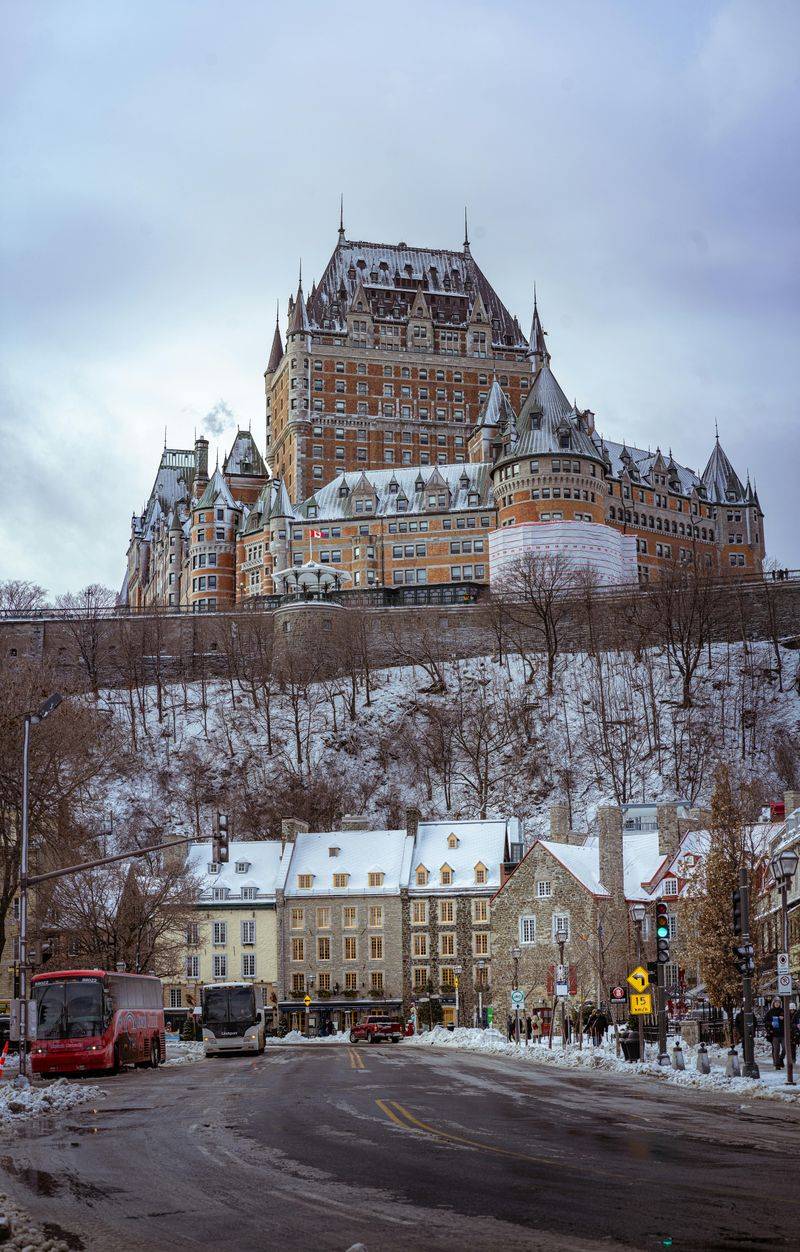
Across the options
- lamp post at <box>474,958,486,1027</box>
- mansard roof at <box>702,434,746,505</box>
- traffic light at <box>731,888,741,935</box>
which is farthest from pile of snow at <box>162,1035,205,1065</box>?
mansard roof at <box>702,434,746,505</box>

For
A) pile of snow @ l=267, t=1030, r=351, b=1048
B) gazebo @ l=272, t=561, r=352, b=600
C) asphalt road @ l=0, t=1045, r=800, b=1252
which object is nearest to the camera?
asphalt road @ l=0, t=1045, r=800, b=1252

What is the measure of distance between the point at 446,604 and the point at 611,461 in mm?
38534

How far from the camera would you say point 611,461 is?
17188cm

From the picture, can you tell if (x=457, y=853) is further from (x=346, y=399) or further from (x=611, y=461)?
(x=346, y=399)

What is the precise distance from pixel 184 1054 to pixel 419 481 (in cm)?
10812

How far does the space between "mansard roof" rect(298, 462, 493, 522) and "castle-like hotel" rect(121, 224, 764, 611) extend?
215mm

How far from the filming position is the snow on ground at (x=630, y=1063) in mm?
31062

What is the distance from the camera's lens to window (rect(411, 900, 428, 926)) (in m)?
90.2

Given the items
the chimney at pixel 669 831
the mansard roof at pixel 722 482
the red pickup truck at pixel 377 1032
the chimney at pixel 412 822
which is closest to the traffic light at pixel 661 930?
the red pickup truck at pixel 377 1032

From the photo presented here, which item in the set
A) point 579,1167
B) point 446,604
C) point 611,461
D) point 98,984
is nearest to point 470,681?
point 446,604

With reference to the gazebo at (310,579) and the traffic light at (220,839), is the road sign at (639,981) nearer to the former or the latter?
the traffic light at (220,839)

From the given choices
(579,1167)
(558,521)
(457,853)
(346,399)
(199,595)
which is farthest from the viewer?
(346,399)

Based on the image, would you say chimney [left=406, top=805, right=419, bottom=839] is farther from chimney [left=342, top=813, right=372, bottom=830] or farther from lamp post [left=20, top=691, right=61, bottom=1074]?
lamp post [left=20, top=691, right=61, bottom=1074]

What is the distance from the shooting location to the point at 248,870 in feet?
311
